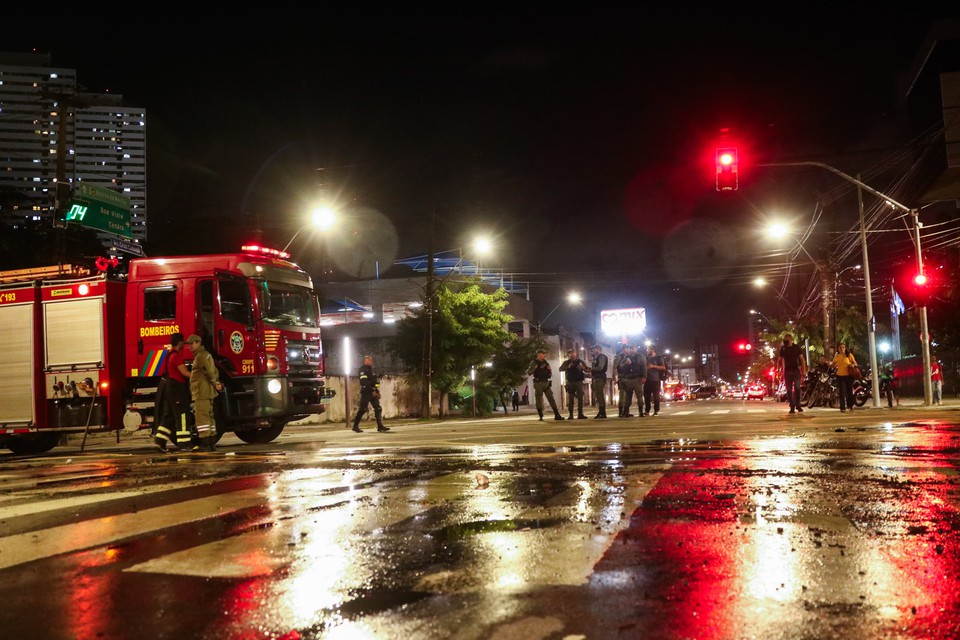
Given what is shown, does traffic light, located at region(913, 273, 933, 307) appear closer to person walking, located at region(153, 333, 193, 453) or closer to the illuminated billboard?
person walking, located at region(153, 333, 193, 453)

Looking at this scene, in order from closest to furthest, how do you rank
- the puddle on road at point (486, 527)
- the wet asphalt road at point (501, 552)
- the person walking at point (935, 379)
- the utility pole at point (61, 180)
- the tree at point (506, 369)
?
the wet asphalt road at point (501, 552) → the puddle on road at point (486, 527) → the utility pole at point (61, 180) → the person walking at point (935, 379) → the tree at point (506, 369)

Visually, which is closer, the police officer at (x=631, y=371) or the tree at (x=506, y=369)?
the police officer at (x=631, y=371)

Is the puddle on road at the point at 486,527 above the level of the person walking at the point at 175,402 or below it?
below

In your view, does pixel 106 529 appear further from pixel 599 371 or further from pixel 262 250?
pixel 599 371

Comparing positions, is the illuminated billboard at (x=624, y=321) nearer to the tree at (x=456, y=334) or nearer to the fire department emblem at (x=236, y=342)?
the tree at (x=456, y=334)

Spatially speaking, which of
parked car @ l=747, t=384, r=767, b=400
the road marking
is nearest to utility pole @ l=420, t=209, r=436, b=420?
the road marking

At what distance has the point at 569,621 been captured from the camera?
2.93 metres

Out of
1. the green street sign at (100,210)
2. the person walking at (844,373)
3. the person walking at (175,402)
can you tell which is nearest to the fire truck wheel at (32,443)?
the person walking at (175,402)

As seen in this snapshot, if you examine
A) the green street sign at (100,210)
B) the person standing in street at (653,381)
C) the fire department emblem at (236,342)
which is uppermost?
the green street sign at (100,210)

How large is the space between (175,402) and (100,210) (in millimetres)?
13483

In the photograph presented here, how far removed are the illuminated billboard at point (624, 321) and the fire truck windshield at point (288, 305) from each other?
92639 millimetres

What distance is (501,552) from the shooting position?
4035mm

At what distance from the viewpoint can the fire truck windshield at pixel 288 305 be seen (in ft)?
45.8

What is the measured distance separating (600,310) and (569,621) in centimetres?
10846
